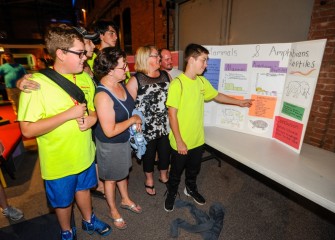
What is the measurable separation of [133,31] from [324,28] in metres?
6.90

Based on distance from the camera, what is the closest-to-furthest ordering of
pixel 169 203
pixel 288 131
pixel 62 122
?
pixel 62 122, pixel 288 131, pixel 169 203

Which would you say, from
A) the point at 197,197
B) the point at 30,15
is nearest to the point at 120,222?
the point at 197,197

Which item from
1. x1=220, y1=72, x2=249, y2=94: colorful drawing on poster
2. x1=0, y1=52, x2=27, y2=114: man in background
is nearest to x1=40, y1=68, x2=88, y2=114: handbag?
x1=220, y1=72, x2=249, y2=94: colorful drawing on poster

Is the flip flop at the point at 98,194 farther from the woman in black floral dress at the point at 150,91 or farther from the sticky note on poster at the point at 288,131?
the sticky note on poster at the point at 288,131

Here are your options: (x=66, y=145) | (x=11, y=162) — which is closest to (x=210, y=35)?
(x=66, y=145)

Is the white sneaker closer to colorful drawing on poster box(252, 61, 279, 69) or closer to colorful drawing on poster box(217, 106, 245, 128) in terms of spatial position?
colorful drawing on poster box(217, 106, 245, 128)

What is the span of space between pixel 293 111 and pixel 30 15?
703 inches

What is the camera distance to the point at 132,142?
1921mm

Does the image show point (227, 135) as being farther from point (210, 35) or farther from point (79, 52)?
point (210, 35)

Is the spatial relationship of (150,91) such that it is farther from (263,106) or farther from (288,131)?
(288,131)

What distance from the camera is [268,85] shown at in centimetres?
198

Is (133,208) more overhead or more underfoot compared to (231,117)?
more underfoot

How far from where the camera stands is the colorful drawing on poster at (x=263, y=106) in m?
1.99

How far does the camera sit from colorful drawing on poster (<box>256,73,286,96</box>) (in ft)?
6.25
